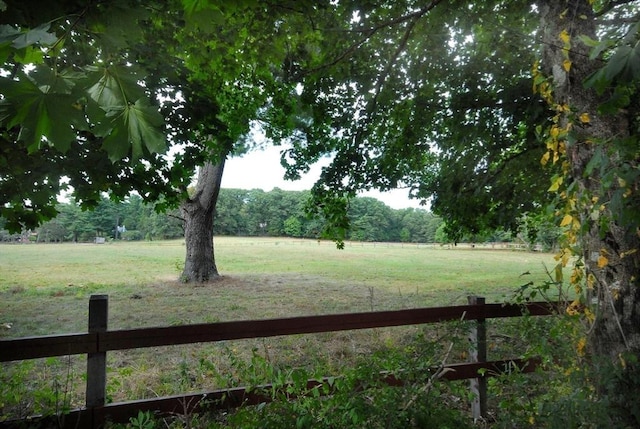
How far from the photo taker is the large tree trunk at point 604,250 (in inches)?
81.0

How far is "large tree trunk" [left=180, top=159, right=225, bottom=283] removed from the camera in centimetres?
1278

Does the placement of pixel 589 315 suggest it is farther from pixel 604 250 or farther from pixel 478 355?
pixel 478 355

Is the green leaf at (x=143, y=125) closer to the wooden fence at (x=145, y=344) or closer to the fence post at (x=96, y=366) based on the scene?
the wooden fence at (x=145, y=344)

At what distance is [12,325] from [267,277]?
858 cm

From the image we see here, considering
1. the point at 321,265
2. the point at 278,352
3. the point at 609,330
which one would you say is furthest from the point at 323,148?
the point at 321,265

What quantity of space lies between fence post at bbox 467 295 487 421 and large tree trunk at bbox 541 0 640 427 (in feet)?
4.37

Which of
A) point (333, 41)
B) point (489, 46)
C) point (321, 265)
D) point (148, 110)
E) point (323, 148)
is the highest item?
point (489, 46)

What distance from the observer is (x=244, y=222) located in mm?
29328

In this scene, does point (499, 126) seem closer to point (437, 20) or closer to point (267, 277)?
point (437, 20)

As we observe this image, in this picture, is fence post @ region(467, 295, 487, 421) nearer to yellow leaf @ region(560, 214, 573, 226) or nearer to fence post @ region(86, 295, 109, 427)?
yellow leaf @ region(560, 214, 573, 226)

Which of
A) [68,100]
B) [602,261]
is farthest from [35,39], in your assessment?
[602,261]

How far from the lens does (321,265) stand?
20641 mm

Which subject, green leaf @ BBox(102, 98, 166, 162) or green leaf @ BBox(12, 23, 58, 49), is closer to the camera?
green leaf @ BBox(12, 23, 58, 49)

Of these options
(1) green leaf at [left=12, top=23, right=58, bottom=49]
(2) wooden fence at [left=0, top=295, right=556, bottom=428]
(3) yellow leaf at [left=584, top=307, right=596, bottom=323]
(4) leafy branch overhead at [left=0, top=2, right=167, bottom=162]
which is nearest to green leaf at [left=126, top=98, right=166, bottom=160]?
(4) leafy branch overhead at [left=0, top=2, right=167, bottom=162]
